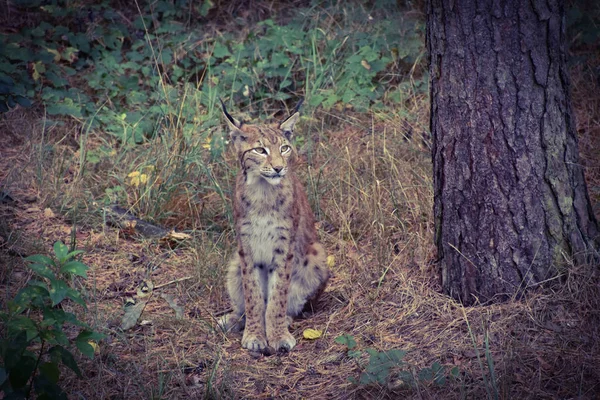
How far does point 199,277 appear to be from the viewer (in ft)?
16.6

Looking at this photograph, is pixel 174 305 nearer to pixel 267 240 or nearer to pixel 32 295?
pixel 267 240

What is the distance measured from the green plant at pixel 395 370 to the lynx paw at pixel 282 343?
2.28 feet

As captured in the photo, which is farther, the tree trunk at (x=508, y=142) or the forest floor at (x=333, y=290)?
the tree trunk at (x=508, y=142)

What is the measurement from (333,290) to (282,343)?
0.68 meters

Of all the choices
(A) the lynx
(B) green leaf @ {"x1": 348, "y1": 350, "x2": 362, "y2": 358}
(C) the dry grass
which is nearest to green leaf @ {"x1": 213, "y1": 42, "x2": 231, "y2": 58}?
(C) the dry grass

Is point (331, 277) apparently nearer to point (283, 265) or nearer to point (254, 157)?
point (283, 265)

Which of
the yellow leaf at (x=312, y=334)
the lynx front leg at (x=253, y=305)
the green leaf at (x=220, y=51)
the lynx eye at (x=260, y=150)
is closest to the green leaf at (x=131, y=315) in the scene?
the lynx front leg at (x=253, y=305)

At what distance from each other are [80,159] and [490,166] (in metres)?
3.74

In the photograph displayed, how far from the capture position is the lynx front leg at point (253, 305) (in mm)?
4578

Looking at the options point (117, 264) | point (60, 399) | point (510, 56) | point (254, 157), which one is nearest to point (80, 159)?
point (117, 264)

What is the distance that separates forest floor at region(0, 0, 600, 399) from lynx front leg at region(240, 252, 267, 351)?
0.12 m

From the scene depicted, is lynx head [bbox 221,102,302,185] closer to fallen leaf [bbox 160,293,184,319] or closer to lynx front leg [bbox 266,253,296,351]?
lynx front leg [bbox 266,253,296,351]

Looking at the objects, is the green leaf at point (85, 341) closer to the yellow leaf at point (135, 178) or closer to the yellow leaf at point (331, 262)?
the yellow leaf at point (331, 262)

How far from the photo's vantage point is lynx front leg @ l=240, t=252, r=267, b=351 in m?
4.58
